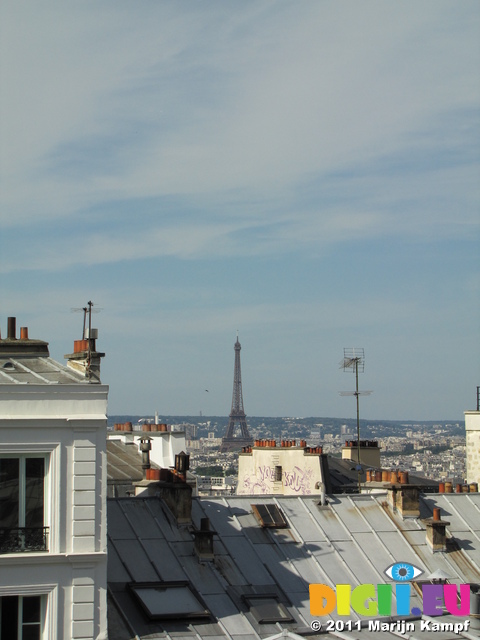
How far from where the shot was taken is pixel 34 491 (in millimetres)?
21297

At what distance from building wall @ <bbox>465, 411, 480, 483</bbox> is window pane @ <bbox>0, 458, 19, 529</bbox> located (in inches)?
762

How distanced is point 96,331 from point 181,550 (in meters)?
5.70

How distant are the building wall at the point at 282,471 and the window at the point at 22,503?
18.8 metres

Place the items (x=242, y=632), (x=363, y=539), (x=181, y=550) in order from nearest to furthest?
(x=242, y=632), (x=181, y=550), (x=363, y=539)

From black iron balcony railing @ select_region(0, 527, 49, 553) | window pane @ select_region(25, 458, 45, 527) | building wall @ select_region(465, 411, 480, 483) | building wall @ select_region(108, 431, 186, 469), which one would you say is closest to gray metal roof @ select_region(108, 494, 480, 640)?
black iron balcony railing @ select_region(0, 527, 49, 553)

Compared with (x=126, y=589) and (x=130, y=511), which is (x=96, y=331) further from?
(x=126, y=589)

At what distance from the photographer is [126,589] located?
78.1 feet

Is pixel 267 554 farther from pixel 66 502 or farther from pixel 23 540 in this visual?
pixel 23 540

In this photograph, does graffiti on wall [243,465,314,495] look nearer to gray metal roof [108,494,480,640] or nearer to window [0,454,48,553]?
gray metal roof [108,494,480,640]

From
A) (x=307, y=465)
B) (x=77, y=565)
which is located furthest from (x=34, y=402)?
(x=307, y=465)

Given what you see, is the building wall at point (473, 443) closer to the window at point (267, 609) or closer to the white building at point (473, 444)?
the white building at point (473, 444)

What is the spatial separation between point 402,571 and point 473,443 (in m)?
10.3

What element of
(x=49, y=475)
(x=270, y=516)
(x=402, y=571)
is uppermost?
(x=49, y=475)

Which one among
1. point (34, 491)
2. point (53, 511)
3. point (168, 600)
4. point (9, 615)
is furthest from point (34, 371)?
point (168, 600)
